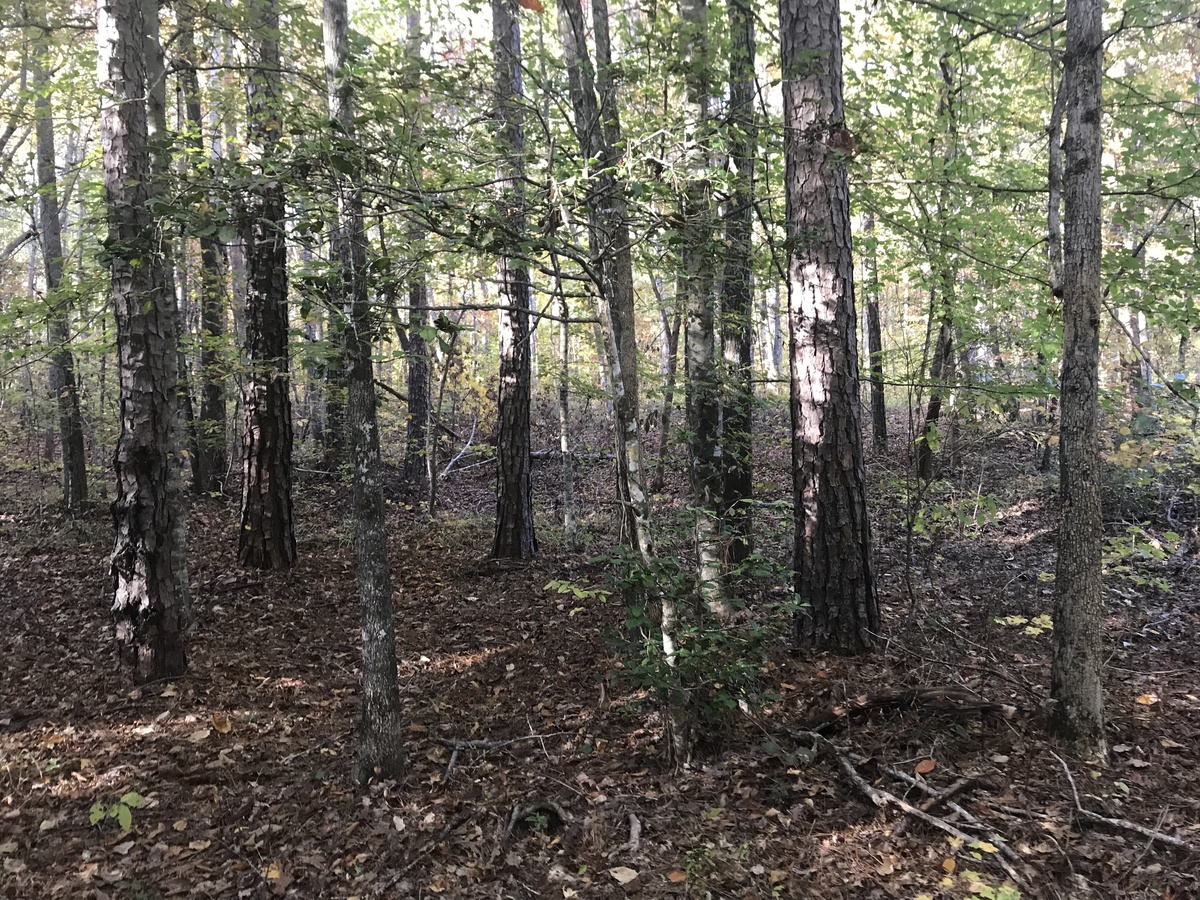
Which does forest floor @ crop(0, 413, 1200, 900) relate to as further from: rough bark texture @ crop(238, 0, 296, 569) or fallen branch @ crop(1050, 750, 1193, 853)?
rough bark texture @ crop(238, 0, 296, 569)

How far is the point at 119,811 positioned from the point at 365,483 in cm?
253

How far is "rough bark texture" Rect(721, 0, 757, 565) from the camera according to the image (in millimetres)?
6027

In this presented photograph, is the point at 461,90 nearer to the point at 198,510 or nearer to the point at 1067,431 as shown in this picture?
the point at 1067,431

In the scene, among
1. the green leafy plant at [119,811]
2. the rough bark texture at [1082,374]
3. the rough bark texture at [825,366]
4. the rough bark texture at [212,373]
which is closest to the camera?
the rough bark texture at [1082,374]

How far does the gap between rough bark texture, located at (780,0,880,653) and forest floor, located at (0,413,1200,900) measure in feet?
1.21

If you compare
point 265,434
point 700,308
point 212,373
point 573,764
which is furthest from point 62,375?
point 573,764

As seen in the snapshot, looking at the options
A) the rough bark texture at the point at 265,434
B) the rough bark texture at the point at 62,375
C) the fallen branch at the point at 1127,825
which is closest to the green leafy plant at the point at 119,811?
the rough bark texture at the point at 265,434

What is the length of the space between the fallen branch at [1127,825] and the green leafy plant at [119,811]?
17.8 feet

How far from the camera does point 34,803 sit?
4316mm

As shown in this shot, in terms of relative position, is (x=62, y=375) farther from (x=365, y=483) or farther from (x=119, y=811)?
(x=365, y=483)

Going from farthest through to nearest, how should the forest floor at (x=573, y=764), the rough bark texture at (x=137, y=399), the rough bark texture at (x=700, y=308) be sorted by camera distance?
the rough bark texture at (x=137, y=399)
the rough bark texture at (x=700, y=308)
the forest floor at (x=573, y=764)

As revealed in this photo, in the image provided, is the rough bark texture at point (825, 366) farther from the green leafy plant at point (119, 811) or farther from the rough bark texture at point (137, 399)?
the rough bark texture at point (137, 399)

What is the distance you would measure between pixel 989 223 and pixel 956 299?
1183 millimetres

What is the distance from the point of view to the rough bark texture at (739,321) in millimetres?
6027
